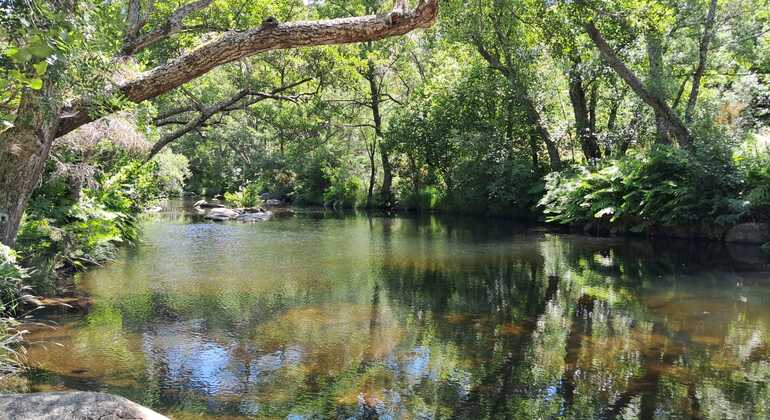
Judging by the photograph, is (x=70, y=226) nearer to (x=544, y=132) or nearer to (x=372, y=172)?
(x=544, y=132)

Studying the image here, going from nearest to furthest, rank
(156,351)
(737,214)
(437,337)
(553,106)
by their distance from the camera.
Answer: (156,351) → (437,337) → (737,214) → (553,106)

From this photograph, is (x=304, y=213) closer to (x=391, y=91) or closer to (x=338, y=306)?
(x=391, y=91)

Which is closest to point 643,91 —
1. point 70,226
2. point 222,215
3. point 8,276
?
point 70,226

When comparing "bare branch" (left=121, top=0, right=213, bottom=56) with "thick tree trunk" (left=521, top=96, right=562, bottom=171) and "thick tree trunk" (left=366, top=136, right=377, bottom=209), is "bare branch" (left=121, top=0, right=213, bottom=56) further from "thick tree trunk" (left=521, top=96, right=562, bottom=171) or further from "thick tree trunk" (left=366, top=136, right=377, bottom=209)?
"thick tree trunk" (left=366, top=136, right=377, bottom=209)

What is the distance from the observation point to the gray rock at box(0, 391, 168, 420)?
124 inches

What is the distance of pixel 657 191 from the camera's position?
1464 cm

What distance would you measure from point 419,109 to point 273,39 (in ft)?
65.6

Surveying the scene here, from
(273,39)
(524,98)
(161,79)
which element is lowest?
(161,79)

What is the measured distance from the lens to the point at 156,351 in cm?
618

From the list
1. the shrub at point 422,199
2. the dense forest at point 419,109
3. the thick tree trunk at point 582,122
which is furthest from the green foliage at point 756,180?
the shrub at point 422,199

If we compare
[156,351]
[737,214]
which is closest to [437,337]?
[156,351]

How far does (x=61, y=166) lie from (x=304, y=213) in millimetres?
15607

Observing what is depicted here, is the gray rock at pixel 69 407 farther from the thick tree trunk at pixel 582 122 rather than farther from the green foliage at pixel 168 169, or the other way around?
the green foliage at pixel 168 169

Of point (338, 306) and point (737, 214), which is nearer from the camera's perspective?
point (338, 306)
